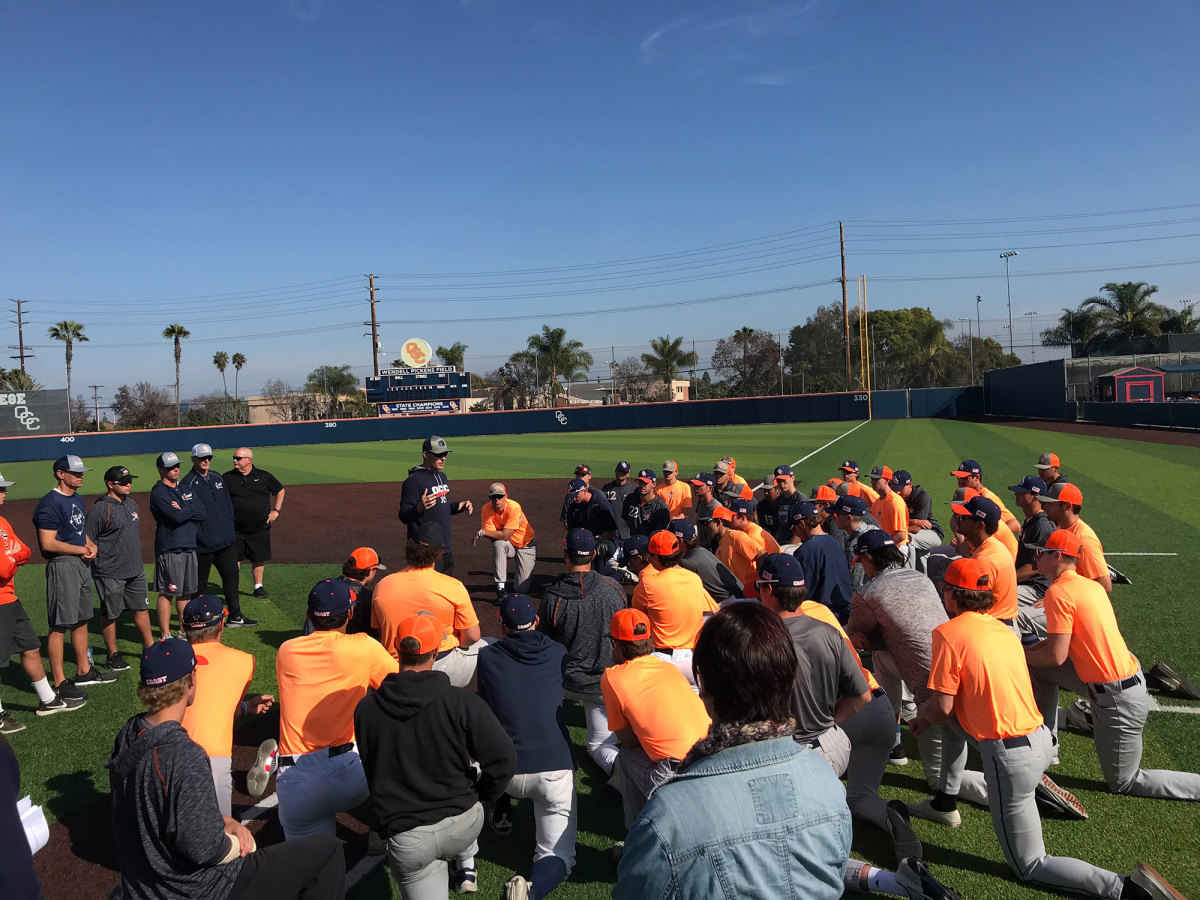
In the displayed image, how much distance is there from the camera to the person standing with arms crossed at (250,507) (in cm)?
999

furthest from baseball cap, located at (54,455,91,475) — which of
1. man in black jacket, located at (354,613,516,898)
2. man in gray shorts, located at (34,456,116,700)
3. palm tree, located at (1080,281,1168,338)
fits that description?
palm tree, located at (1080,281,1168,338)

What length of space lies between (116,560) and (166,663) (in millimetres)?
5628

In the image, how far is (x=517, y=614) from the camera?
4.31m

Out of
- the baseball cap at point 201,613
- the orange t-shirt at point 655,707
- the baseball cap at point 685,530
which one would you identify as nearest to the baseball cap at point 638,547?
the baseball cap at point 685,530

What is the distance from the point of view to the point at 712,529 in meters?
7.83

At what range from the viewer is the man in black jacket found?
11.4 feet

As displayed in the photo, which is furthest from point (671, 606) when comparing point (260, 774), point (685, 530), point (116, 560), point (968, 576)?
point (116, 560)

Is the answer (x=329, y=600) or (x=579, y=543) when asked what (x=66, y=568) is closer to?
(x=329, y=600)

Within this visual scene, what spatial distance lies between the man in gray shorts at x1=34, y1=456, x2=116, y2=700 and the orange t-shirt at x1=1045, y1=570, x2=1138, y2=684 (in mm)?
7882

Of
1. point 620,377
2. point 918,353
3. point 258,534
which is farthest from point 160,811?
point 918,353

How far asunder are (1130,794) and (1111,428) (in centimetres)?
3490

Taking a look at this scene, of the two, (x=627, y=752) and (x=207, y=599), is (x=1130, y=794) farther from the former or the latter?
(x=207, y=599)

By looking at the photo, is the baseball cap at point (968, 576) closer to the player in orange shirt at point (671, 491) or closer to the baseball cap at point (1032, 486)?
the baseball cap at point (1032, 486)

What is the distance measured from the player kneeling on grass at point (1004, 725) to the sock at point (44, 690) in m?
7.23
